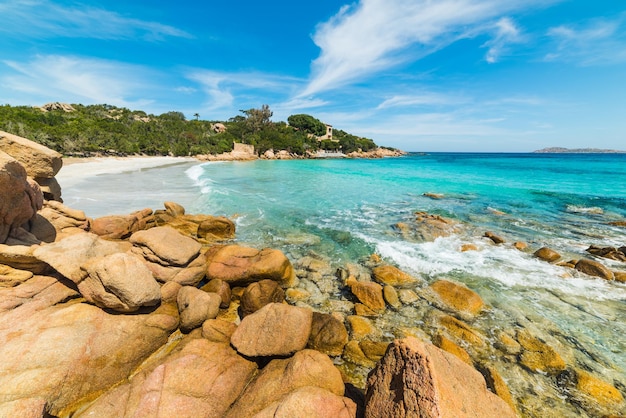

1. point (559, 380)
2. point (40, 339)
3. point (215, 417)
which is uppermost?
point (40, 339)

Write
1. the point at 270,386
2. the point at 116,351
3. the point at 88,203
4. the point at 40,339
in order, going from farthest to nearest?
the point at 88,203
the point at 116,351
the point at 40,339
the point at 270,386

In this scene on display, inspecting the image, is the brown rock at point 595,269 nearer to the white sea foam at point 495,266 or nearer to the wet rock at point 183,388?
the white sea foam at point 495,266

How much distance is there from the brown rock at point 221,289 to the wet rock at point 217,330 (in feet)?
3.92

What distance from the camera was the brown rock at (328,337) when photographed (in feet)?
18.6

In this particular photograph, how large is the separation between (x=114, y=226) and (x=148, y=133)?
83.4 m

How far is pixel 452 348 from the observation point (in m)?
5.70

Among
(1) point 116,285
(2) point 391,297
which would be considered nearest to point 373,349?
(2) point 391,297

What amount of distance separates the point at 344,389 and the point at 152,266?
608cm

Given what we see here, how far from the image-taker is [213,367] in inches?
179

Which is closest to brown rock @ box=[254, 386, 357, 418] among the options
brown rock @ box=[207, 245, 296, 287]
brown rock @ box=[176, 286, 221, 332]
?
brown rock @ box=[176, 286, 221, 332]

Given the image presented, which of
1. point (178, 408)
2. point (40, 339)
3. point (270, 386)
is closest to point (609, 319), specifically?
point (270, 386)

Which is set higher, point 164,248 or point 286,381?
point 164,248

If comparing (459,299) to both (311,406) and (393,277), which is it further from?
(311,406)

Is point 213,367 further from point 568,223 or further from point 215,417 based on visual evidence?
point 568,223
